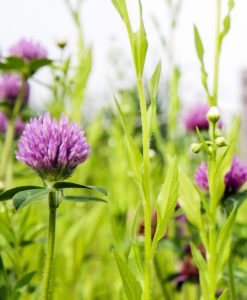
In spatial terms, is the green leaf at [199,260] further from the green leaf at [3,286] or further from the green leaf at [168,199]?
the green leaf at [3,286]

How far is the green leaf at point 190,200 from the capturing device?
2.13 feet

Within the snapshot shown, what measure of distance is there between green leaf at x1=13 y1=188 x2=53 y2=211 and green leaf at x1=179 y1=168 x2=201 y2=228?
6.7 inches

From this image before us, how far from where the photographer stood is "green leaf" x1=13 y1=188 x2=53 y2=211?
52 cm

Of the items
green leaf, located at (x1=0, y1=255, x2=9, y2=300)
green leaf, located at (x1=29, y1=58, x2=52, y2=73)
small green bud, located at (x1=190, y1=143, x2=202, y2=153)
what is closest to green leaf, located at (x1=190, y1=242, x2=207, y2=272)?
small green bud, located at (x1=190, y1=143, x2=202, y2=153)

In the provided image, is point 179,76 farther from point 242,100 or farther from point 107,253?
point 242,100

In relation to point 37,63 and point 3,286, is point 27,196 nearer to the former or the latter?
point 3,286

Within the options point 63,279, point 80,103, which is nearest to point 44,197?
point 80,103

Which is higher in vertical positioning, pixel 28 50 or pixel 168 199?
pixel 28 50

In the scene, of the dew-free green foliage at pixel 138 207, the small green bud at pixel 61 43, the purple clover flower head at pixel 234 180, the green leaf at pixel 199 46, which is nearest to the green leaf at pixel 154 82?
the dew-free green foliage at pixel 138 207

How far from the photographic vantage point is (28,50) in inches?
44.5

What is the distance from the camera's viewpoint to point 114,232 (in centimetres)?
93

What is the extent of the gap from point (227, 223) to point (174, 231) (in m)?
0.69

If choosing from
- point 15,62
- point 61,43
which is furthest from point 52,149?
point 61,43

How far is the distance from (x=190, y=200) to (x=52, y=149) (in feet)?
0.58
